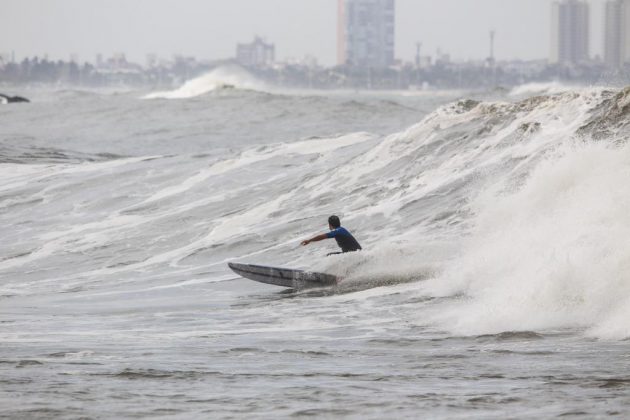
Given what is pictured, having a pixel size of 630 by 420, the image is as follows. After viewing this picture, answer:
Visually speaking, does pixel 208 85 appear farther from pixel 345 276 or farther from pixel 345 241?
pixel 345 276

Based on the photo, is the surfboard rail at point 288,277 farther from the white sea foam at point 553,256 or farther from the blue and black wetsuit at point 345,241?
the white sea foam at point 553,256

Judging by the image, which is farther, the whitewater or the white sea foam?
the white sea foam

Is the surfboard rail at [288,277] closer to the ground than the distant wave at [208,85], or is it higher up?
closer to the ground

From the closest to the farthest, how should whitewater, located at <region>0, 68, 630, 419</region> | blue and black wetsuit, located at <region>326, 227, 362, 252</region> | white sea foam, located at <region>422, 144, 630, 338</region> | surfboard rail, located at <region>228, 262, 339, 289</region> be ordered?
whitewater, located at <region>0, 68, 630, 419</region> → white sea foam, located at <region>422, 144, 630, 338</region> → surfboard rail, located at <region>228, 262, 339, 289</region> → blue and black wetsuit, located at <region>326, 227, 362, 252</region>

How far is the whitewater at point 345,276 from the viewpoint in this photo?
9828 mm

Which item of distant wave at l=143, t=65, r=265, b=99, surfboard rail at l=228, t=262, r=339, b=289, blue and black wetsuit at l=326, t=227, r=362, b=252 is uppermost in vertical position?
distant wave at l=143, t=65, r=265, b=99

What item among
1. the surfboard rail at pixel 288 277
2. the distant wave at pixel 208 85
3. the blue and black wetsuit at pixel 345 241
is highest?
the distant wave at pixel 208 85

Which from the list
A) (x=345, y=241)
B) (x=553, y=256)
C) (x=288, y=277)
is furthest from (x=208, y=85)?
(x=553, y=256)

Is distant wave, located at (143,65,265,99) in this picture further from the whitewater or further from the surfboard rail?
the surfboard rail

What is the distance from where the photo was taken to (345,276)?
1711 centimetres

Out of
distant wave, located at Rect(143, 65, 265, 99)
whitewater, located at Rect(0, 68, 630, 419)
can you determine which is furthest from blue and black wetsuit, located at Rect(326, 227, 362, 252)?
distant wave, located at Rect(143, 65, 265, 99)

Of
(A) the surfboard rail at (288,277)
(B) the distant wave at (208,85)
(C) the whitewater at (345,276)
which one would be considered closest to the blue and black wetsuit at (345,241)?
(C) the whitewater at (345,276)

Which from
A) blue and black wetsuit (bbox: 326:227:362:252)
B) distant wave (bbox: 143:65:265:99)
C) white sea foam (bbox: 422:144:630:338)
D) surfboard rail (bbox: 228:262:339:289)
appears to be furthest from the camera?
distant wave (bbox: 143:65:265:99)

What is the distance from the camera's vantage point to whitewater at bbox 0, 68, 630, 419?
9828mm
